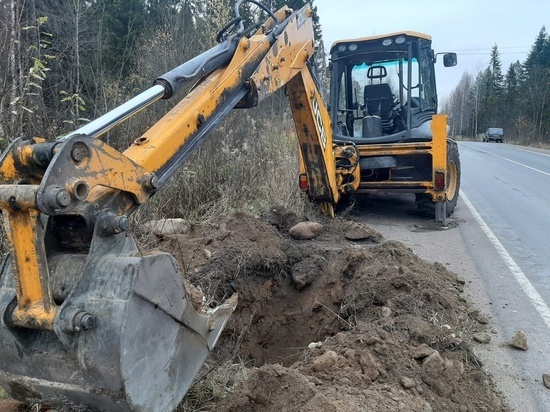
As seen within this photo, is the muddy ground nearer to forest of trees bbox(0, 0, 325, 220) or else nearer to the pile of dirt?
the pile of dirt

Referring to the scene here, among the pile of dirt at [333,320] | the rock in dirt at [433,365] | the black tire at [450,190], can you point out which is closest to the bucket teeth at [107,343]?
the pile of dirt at [333,320]

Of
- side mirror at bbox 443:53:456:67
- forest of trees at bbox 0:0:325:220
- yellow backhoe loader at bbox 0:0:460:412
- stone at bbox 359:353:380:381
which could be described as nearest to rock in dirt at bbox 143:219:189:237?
forest of trees at bbox 0:0:325:220

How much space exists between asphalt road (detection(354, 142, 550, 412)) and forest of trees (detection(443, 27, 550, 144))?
38.7m

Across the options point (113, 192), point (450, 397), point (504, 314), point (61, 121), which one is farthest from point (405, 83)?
point (113, 192)

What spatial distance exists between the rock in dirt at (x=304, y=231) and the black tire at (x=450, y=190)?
2.95m

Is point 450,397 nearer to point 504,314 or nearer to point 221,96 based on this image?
point 504,314

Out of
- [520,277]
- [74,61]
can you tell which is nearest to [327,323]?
[520,277]

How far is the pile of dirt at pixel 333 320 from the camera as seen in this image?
306cm

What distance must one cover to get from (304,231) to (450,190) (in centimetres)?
404

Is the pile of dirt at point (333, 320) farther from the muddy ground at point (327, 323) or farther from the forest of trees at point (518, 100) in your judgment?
the forest of trees at point (518, 100)

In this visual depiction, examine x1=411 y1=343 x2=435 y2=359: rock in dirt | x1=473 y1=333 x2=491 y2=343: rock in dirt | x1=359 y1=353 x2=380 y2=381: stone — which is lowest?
x1=473 y1=333 x2=491 y2=343: rock in dirt

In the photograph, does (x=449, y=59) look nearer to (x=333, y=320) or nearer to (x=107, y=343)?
(x=333, y=320)

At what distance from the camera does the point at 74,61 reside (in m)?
7.59

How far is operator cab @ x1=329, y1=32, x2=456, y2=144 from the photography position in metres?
8.82
